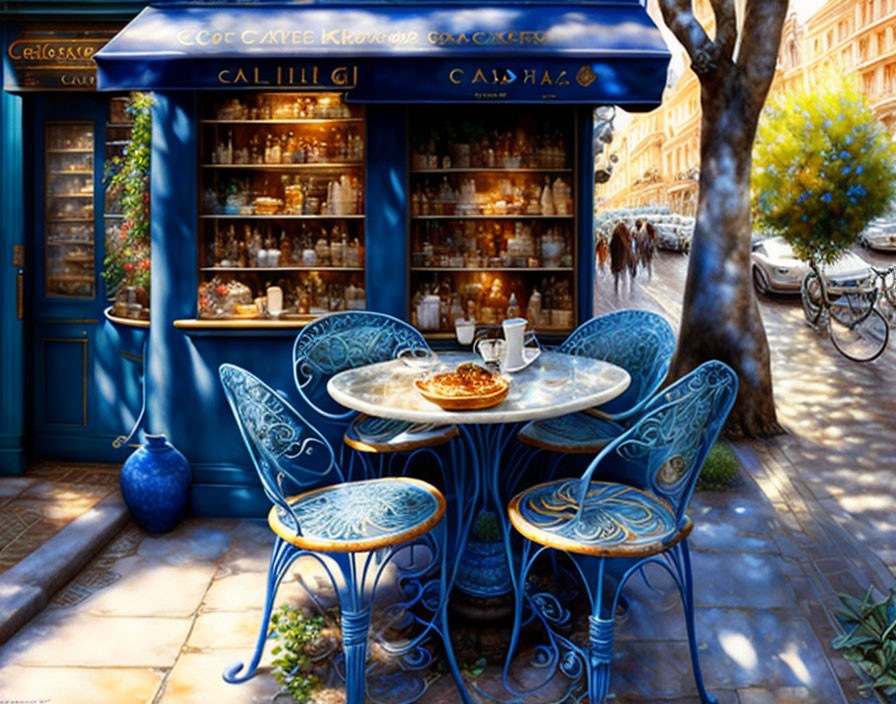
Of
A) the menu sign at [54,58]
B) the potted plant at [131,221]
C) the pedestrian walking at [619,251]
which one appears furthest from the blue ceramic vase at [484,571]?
the pedestrian walking at [619,251]

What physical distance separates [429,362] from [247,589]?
1.34m

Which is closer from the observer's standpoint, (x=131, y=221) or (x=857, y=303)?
(x=131, y=221)

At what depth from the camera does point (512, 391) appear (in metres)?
2.92

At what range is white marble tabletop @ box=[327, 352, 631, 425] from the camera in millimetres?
2594

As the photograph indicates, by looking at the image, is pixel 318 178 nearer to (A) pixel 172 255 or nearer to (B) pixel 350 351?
(A) pixel 172 255

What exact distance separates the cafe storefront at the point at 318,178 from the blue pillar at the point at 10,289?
0.03m

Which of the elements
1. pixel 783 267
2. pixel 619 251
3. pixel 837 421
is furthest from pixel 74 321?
pixel 783 267

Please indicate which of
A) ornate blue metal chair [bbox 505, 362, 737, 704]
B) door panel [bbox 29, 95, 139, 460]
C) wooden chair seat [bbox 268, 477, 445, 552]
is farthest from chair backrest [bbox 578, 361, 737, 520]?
door panel [bbox 29, 95, 139, 460]

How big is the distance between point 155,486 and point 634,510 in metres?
2.59

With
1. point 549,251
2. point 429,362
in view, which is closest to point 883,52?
point 549,251

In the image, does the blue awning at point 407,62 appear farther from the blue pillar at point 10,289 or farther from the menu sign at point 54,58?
the blue pillar at point 10,289

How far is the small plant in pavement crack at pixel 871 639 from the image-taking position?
269cm

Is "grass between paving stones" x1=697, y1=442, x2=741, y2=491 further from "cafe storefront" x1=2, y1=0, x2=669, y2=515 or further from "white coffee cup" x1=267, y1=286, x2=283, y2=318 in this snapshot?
"white coffee cup" x1=267, y1=286, x2=283, y2=318

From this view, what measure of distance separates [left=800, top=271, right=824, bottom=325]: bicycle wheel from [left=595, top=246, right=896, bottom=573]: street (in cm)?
26
